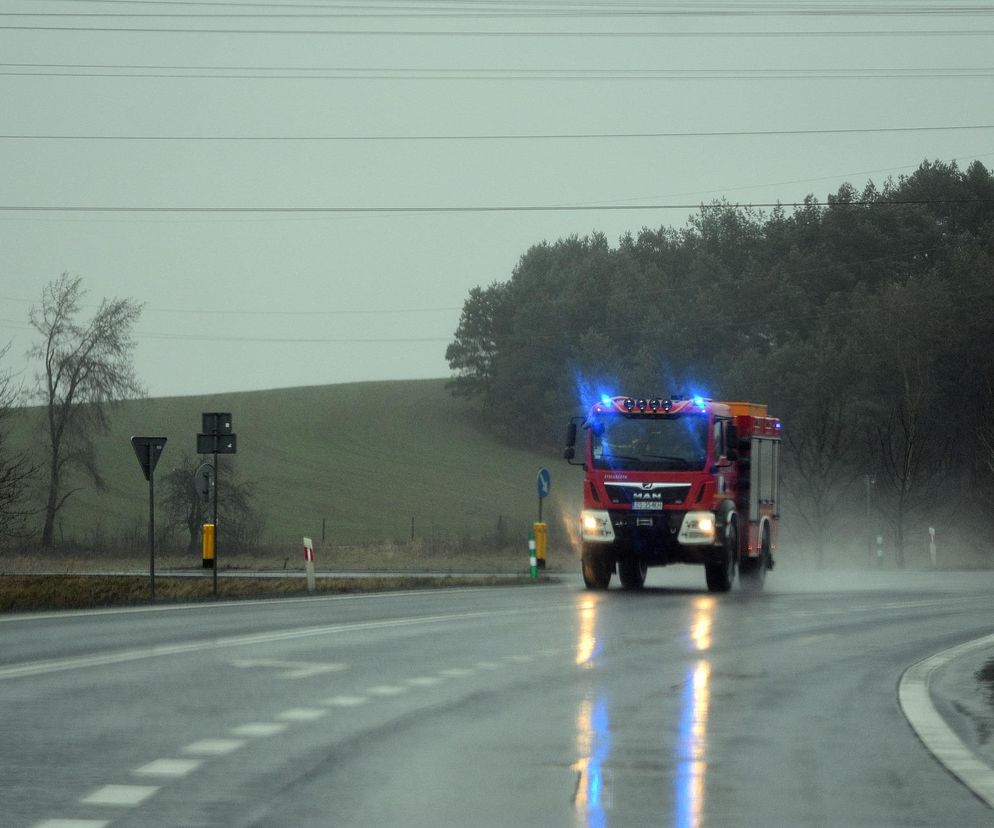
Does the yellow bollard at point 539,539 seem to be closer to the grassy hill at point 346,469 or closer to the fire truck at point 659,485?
the fire truck at point 659,485

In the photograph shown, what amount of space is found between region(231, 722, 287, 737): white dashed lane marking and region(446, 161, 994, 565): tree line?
4812 centimetres

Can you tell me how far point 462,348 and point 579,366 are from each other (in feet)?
53.6

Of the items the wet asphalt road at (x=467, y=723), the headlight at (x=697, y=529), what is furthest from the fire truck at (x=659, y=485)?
the wet asphalt road at (x=467, y=723)

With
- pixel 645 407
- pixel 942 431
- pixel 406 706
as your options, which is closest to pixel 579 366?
pixel 942 431

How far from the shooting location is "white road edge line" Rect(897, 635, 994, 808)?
9.00 meters

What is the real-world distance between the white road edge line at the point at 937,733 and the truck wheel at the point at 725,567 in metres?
12.9

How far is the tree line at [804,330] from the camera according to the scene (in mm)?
67938

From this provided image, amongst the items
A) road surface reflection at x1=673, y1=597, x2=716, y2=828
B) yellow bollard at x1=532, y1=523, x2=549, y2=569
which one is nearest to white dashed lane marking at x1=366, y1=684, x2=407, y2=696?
road surface reflection at x1=673, y1=597, x2=716, y2=828

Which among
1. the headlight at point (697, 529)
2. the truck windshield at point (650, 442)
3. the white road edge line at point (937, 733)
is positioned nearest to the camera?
the white road edge line at point (937, 733)

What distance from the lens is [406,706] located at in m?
12.2

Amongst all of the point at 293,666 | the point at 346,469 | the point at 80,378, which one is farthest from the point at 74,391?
the point at 293,666

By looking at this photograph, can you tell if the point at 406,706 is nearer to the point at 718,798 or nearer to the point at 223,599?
the point at 718,798

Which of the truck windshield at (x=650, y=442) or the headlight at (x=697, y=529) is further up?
the truck windshield at (x=650, y=442)

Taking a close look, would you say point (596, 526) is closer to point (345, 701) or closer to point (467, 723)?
point (345, 701)
